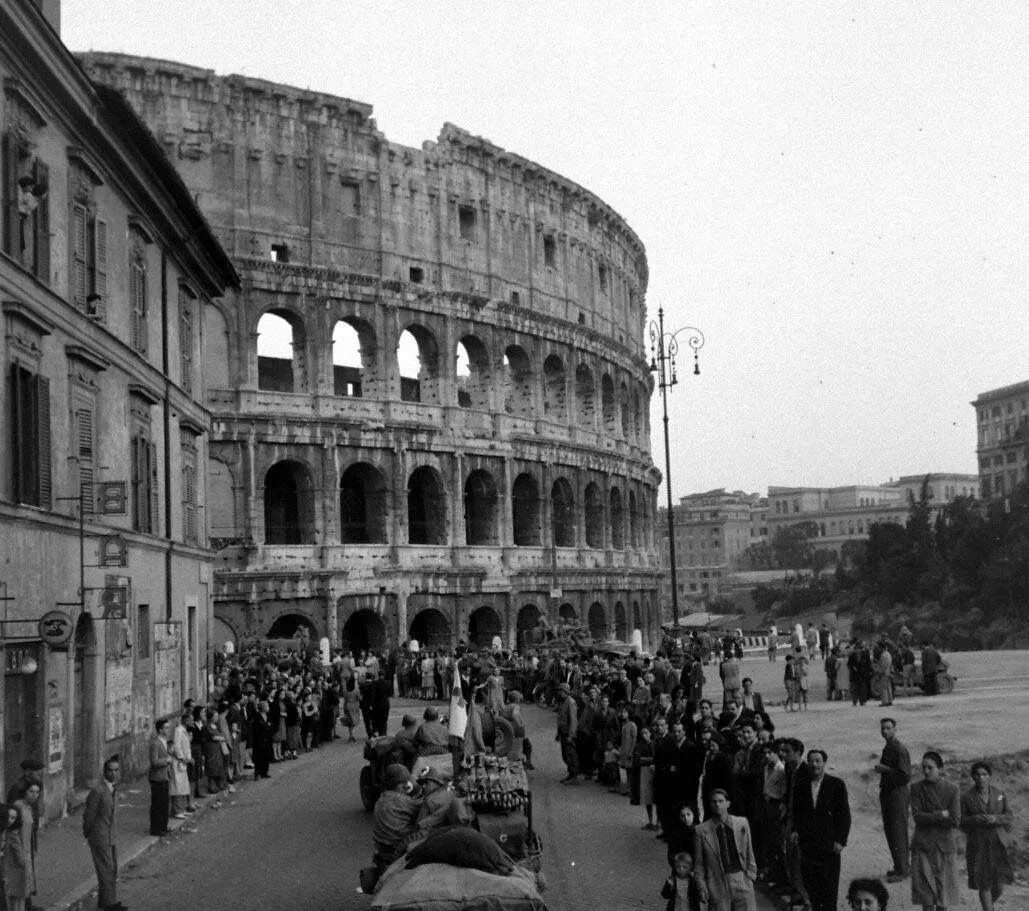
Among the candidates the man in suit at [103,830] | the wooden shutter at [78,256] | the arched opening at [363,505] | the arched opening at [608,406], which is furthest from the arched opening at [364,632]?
the man in suit at [103,830]

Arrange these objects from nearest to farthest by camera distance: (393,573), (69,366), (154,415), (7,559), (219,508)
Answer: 1. (7,559)
2. (69,366)
3. (154,415)
4. (219,508)
5. (393,573)

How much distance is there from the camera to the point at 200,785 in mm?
19547

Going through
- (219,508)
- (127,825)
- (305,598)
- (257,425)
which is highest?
(257,425)

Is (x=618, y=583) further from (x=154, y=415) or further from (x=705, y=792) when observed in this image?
(x=705, y=792)

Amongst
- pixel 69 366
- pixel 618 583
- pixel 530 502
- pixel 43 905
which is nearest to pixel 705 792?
pixel 43 905

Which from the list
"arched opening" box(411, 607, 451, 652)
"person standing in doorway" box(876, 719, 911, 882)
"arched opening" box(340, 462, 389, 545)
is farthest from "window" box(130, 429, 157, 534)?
"arched opening" box(411, 607, 451, 652)

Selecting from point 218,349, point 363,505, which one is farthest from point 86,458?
point 363,505

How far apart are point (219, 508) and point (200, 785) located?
2162 centimetres

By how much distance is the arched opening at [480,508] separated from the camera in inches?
1886

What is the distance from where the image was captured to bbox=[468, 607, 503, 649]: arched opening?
47.2 meters

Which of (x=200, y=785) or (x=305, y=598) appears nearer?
(x=200, y=785)

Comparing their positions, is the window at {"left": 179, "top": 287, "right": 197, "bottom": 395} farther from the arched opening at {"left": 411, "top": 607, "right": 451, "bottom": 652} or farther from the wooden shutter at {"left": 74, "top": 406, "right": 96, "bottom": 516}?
the arched opening at {"left": 411, "top": 607, "right": 451, "bottom": 652}

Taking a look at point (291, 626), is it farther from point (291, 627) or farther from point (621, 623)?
point (621, 623)

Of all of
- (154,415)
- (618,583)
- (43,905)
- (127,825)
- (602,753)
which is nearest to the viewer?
(43,905)
